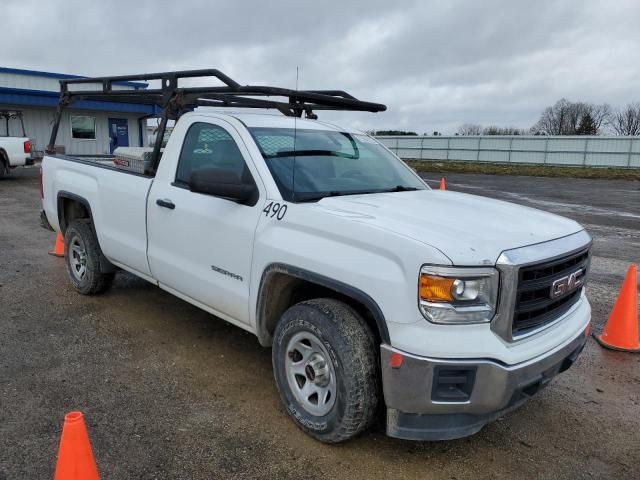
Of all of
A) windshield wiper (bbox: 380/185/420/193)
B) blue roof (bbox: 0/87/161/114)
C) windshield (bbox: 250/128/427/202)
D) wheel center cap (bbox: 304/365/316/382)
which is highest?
blue roof (bbox: 0/87/161/114)

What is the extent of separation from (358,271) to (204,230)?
1.46 m

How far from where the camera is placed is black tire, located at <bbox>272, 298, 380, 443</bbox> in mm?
2781

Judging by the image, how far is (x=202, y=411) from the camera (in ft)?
11.2

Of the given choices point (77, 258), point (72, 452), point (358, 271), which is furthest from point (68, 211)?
point (358, 271)

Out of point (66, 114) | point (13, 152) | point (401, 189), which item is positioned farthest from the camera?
point (66, 114)

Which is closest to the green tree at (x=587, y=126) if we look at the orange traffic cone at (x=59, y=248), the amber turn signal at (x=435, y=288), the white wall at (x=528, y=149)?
the white wall at (x=528, y=149)

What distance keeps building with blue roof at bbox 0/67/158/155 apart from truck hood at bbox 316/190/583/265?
861 inches

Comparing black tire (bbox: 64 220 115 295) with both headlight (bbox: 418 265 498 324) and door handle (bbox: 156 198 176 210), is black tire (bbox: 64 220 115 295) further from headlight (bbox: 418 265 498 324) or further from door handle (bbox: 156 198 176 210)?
headlight (bbox: 418 265 498 324)

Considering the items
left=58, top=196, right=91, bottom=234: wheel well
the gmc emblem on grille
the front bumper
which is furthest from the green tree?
the front bumper

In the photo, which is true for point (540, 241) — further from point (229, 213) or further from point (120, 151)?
point (120, 151)

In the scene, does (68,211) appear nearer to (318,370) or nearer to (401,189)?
Answer: (401,189)

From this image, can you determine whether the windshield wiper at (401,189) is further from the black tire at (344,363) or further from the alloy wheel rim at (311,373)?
the alloy wheel rim at (311,373)

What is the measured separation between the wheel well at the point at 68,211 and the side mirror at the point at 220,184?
3.01 metres

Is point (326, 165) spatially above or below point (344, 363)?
above
